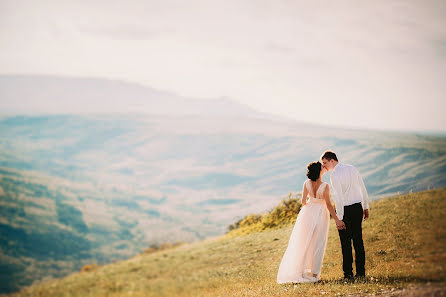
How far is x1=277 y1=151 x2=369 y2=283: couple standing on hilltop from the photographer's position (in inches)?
349

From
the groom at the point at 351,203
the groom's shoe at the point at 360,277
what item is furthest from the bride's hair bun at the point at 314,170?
the groom's shoe at the point at 360,277

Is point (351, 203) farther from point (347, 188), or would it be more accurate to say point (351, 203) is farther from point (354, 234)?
point (354, 234)

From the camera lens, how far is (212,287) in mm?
16516

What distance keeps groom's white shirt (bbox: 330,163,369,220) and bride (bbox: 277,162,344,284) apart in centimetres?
51

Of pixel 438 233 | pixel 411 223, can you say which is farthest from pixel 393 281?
pixel 411 223

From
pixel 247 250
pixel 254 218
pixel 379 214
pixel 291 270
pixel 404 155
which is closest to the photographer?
pixel 291 270

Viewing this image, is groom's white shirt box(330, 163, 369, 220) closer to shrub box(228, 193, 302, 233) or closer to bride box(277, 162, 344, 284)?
bride box(277, 162, 344, 284)

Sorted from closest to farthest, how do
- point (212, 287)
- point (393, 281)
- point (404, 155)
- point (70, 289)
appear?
point (393, 281), point (212, 287), point (70, 289), point (404, 155)

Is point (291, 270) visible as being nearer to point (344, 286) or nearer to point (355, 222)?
point (344, 286)

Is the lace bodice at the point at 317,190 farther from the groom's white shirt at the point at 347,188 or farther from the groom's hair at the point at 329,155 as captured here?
the groom's hair at the point at 329,155

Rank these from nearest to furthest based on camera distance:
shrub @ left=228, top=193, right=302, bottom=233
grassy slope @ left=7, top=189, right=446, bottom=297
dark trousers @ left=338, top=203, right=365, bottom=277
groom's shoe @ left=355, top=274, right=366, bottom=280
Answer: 1. grassy slope @ left=7, top=189, right=446, bottom=297
2. dark trousers @ left=338, top=203, right=365, bottom=277
3. groom's shoe @ left=355, top=274, right=366, bottom=280
4. shrub @ left=228, top=193, right=302, bottom=233

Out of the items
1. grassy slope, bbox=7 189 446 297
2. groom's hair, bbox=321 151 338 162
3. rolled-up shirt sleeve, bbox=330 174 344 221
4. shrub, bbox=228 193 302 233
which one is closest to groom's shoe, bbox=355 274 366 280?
grassy slope, bbox=7 189 446 297

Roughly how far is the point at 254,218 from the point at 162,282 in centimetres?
1052

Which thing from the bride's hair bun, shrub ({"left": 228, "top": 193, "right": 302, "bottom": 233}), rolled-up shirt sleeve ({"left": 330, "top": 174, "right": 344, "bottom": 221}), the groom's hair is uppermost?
the groom's hair
